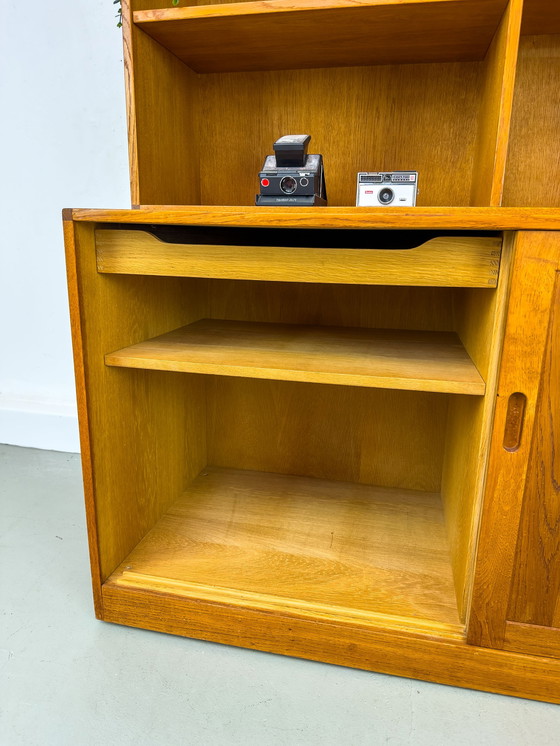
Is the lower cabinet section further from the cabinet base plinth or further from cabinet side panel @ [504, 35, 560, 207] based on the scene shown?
cabinet side panel @ [504, 35, 560, 207]

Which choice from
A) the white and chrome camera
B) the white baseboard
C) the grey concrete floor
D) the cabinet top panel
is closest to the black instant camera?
the white and chrome camera

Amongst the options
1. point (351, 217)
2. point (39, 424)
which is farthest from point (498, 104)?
point (39, 424)

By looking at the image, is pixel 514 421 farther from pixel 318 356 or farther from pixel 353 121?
pixel 353 121

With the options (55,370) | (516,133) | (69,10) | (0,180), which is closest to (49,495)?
(55,370)

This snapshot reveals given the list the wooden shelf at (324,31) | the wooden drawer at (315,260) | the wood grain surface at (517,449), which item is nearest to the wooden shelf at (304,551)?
the wood grain surface at (517,449)

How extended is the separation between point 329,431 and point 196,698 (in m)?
0.80

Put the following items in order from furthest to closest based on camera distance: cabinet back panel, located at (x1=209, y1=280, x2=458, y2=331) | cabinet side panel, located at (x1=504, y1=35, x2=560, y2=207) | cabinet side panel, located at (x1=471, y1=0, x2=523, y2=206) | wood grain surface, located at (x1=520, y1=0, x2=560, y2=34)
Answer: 1. cabinet back panel, located at (x1=209, y1=280, x2=458, y2=331)
2. cabinet side panel, located at (x1=504, y1=35, x2=560, y2=207)
3. wood grain surface, located at (x1=520, y1=0, x2=560, y2=34)
4. cabinet side panel, located at (x1=471, y1=0, x2=523, y2=206)

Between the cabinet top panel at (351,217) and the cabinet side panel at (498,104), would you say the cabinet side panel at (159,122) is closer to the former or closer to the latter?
the cabinet top panel at (351,217)

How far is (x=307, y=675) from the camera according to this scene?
1.00 metres

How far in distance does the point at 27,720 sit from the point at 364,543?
762mm

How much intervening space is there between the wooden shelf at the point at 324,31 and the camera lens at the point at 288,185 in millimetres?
306

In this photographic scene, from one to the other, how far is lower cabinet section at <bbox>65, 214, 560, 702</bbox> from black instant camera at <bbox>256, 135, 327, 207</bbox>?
6.8 inches

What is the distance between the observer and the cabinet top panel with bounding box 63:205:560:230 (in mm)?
798

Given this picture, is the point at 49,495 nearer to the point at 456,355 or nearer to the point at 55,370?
the point at 55,370
